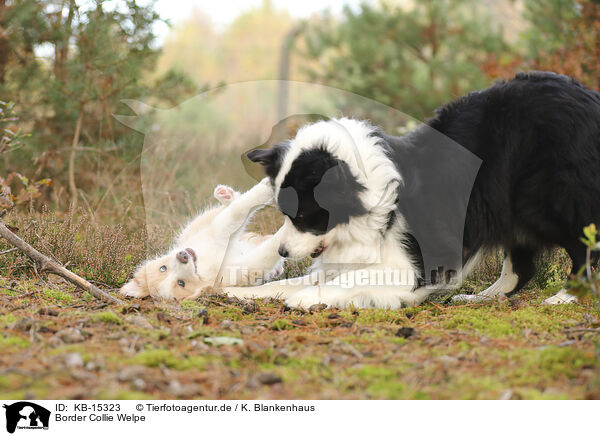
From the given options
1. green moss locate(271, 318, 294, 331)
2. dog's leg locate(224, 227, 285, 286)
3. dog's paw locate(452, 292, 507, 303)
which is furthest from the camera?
dog's leg locate(224, 227, 285, 286)

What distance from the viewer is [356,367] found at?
8.63 ft

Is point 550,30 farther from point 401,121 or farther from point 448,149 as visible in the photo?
point 448,149

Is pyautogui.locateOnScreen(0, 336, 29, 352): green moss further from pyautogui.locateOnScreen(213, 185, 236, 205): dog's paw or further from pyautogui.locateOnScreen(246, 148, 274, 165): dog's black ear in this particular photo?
pyautogui.locateOnScreen(213, 185, 236, 205): dog's paw

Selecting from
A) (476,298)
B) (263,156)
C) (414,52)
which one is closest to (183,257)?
(263,156)

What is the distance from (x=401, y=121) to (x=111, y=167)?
6.09 metres

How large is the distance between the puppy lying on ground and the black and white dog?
1.24ft

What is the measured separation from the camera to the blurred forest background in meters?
5.12

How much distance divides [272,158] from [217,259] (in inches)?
44.7

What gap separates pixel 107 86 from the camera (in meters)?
6.81

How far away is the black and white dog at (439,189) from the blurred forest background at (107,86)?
72.2 inches

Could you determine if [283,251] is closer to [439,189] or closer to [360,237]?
[360,237]

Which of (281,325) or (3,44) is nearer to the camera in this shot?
(281,325)

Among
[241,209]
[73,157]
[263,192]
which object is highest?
[73,157]
